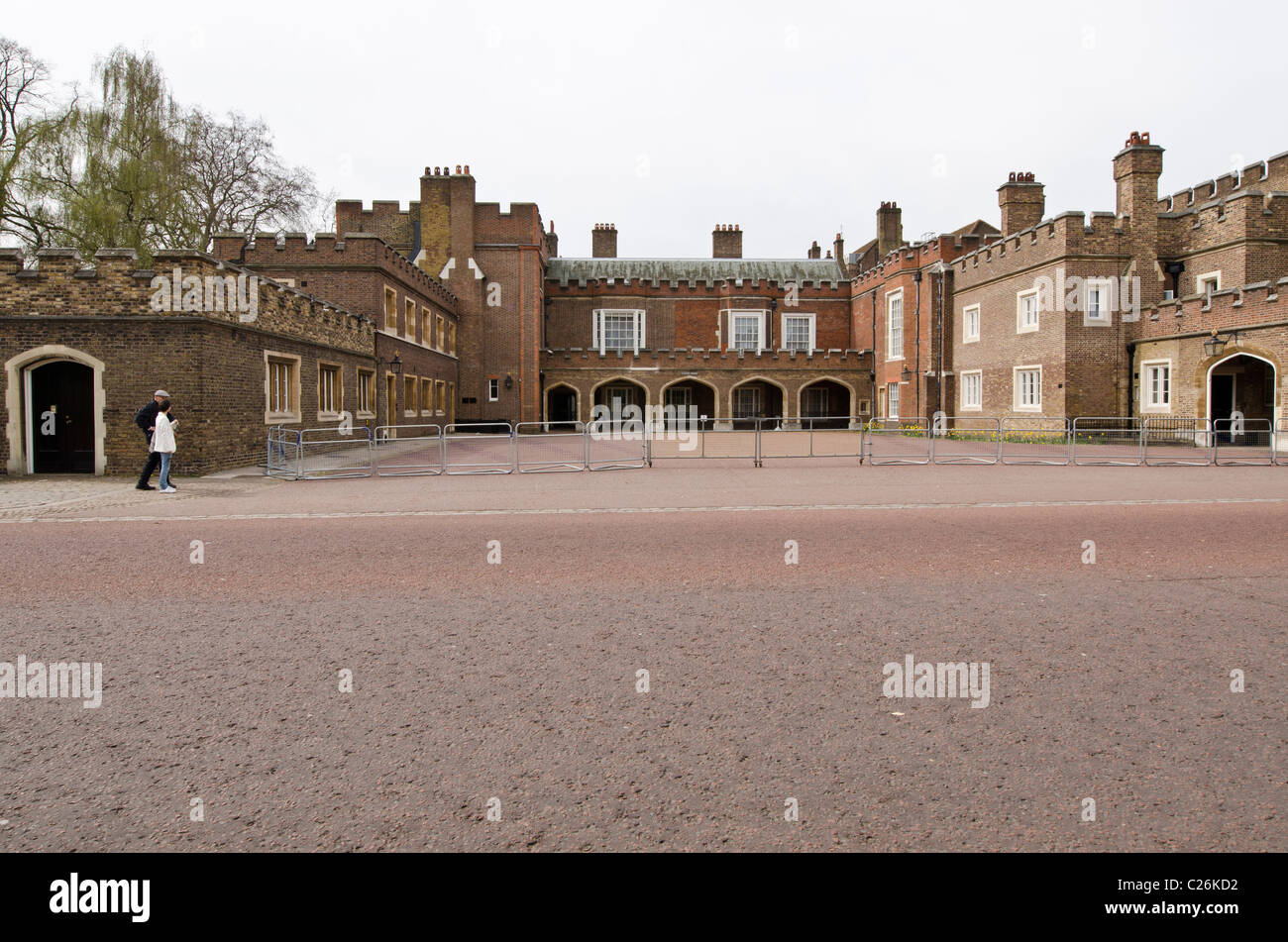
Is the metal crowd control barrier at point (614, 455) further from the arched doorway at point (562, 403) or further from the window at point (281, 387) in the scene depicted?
the arched doorway at point (562, 403)

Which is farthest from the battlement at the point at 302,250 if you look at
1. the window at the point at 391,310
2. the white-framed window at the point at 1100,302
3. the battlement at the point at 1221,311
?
the battlement at the point at 1221,311

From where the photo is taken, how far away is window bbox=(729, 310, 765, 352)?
47031 millimetres

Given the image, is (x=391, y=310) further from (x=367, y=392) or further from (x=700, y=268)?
(x=700, y=268)

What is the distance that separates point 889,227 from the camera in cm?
4841

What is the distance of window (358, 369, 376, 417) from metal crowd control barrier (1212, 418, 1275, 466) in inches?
880

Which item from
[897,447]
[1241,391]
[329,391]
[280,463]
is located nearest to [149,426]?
[280,463]

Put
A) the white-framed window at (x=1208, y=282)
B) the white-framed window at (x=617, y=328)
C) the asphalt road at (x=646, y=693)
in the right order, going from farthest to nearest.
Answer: the white-framed window at (x=617, y=328) < the white-framed window at (x=1208, y=282) < the asphalt road at (x=646, y=693)

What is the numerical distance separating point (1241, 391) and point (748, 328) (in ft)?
82.9

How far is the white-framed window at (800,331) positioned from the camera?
156ft

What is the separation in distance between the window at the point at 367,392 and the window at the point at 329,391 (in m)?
1.60

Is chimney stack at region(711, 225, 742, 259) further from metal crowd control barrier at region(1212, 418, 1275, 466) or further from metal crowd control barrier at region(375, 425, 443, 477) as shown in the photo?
metal crowd control barrier at region(1212, 418, 1275, 466)
